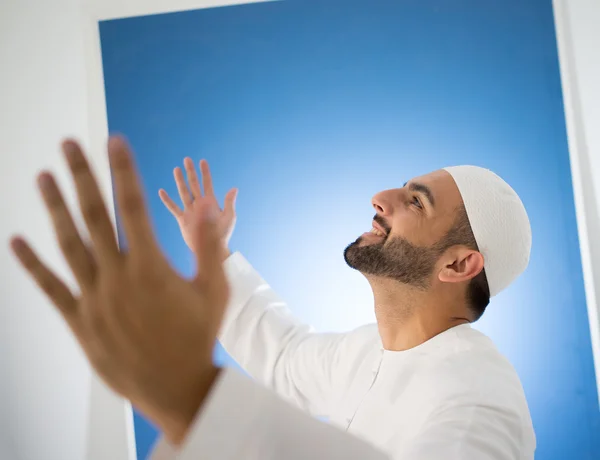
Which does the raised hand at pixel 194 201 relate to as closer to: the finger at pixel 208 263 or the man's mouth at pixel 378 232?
the man's mouth at pixel 378 232

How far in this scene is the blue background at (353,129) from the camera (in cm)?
235

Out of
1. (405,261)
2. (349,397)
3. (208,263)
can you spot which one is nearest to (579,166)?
(405,261)

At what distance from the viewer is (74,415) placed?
8.36 ft

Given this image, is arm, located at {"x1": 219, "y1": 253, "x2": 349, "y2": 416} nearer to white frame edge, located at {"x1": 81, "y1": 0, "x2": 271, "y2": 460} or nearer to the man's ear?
the man's ear

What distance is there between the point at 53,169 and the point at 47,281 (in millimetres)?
2046

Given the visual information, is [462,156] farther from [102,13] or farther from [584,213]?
[102,13]

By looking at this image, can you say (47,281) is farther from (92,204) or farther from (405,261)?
(405,261)

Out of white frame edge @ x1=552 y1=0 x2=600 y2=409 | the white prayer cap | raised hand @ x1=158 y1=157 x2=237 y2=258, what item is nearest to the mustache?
the white prayer cap

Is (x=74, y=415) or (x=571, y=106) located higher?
(x=571, y=106)

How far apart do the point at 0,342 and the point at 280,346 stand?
124 cm

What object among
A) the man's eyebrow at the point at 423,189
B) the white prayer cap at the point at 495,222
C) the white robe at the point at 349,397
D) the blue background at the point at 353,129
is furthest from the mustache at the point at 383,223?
the blue background at the point at 353,129

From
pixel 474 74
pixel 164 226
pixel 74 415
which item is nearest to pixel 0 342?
pixel 74 415

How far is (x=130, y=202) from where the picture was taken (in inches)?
23.9

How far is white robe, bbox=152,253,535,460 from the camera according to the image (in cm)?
71
